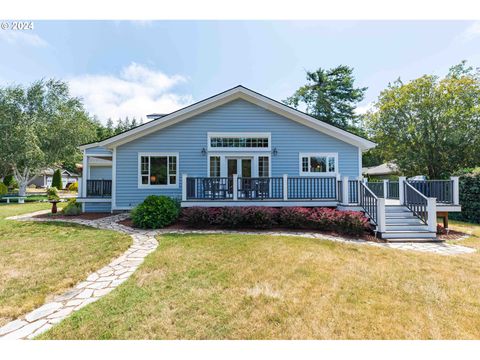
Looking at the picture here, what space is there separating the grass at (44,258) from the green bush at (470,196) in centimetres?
1548

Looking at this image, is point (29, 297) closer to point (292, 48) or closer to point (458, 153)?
point (292, 48)

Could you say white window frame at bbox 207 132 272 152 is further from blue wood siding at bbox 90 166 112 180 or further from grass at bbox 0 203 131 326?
blue wood siding at bbox 90 166 112 180

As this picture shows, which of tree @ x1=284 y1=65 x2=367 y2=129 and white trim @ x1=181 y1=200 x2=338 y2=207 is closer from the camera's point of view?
white trim @ x1=181 y1=200 x2=338 y2=207

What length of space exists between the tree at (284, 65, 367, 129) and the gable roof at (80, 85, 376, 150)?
745 inches

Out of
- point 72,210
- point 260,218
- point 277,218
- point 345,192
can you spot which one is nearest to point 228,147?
point 260,218

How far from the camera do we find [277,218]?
8.44 m

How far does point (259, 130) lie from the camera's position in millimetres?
11047

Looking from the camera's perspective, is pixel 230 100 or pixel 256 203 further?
pixel 230 100

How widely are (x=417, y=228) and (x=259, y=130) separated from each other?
737 centimetres

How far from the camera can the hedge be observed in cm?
781

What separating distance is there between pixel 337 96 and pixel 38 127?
1288 inches

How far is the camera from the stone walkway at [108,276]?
2.85 m

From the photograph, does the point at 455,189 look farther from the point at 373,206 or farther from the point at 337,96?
the point at 337,96

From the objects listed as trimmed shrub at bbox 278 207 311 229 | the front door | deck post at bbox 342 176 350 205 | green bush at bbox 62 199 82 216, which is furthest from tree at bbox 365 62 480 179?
green bush at bbox 62 199 82 216
